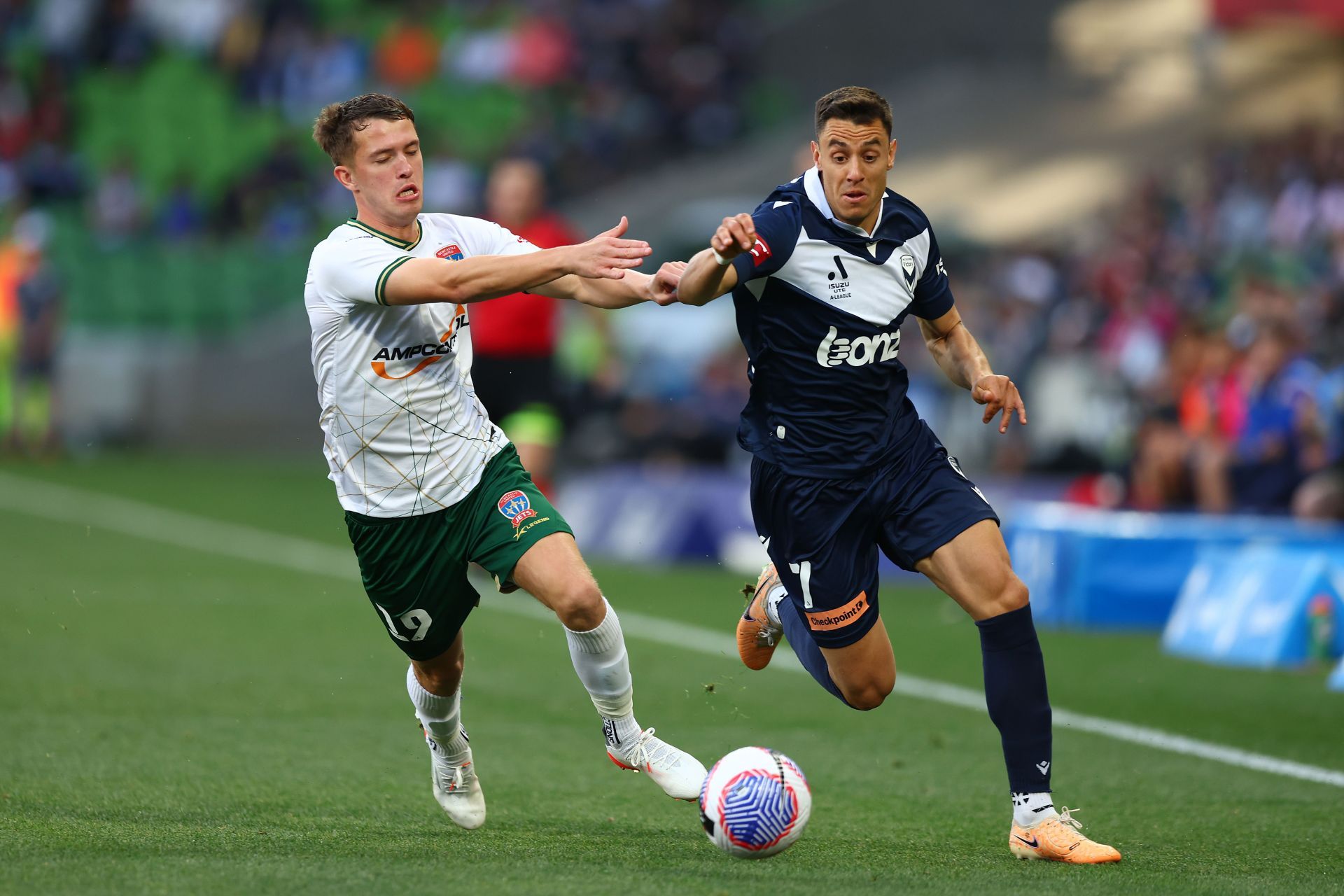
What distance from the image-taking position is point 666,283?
5.45 m

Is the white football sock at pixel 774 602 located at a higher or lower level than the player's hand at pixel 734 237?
lower

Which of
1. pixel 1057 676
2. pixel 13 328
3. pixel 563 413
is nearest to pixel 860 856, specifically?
pixel 1057 676

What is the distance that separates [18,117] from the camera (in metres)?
27.7

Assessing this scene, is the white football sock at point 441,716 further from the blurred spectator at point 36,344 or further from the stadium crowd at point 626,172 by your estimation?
the blurred spectator at point 36,344

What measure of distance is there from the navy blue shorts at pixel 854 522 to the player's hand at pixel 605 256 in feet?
3.35

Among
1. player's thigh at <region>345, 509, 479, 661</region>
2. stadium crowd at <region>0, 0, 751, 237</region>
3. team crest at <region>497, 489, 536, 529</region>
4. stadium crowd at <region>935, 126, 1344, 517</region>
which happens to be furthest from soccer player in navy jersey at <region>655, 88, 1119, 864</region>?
stadium crowd at <region>0, 0, 751, 237</region>

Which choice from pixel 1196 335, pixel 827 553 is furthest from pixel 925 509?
pixel 1196 335

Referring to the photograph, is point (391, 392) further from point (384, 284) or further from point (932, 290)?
point (932, 290)

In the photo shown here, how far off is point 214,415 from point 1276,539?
702 inches

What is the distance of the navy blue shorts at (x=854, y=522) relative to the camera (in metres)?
5.69

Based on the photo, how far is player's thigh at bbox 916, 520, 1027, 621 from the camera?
5496 mm

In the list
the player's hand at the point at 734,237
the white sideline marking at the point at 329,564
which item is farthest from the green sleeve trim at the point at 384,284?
the white sideline marking at the point at 329,564

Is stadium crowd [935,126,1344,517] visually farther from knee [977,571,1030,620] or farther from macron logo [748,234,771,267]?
macron logo [748,234,771,267]

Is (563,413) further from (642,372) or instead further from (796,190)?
(796,190)
